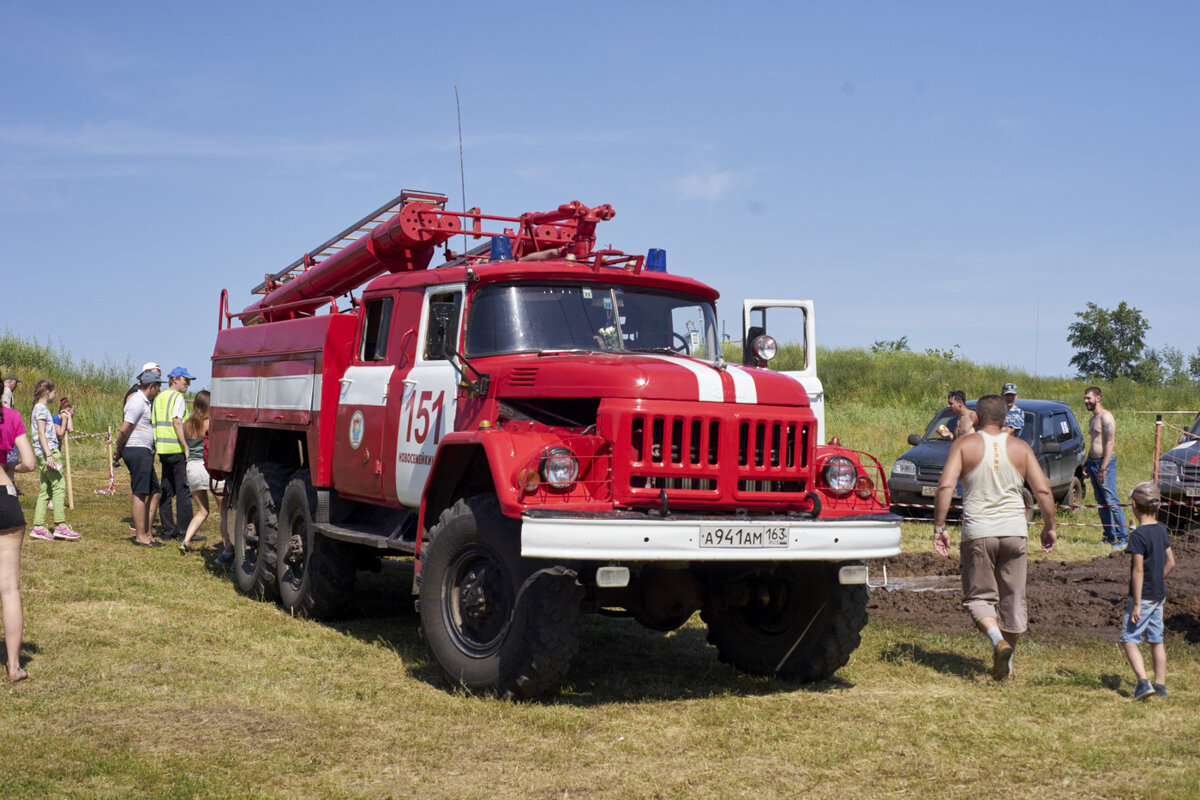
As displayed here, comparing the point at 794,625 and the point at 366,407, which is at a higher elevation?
the point at 366,407

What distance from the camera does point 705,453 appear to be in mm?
6500

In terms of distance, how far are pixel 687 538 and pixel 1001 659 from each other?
2455 mm

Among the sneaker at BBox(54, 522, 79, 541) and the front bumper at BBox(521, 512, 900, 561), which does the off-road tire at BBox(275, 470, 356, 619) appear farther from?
the sneaker at BBox(54, 522, 79, 541)

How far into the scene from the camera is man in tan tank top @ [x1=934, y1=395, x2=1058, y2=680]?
7367 mm

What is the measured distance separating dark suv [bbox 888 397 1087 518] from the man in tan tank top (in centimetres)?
792

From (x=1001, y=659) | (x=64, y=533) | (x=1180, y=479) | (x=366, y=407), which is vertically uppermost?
(x=366, y=407)

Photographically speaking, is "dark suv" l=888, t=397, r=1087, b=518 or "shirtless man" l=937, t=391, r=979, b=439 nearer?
"shirtless man" l=937, t=391, r=979, b=439

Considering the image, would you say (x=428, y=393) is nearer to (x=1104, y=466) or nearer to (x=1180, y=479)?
(x=1104, y=466)

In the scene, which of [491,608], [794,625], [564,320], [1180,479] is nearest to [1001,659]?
[794,625]

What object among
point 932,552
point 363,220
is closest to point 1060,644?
point 932,552

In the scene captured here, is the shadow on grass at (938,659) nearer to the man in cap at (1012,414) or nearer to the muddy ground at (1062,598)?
the muddy ground at (1062,598)

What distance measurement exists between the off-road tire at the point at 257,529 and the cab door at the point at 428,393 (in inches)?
99.0

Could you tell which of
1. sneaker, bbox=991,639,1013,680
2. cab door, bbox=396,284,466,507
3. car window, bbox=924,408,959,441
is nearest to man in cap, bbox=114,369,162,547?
cab door, bbox=396,284,466,507

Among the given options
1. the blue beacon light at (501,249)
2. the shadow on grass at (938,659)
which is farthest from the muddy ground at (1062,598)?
the blue beacon light at (501,249)
